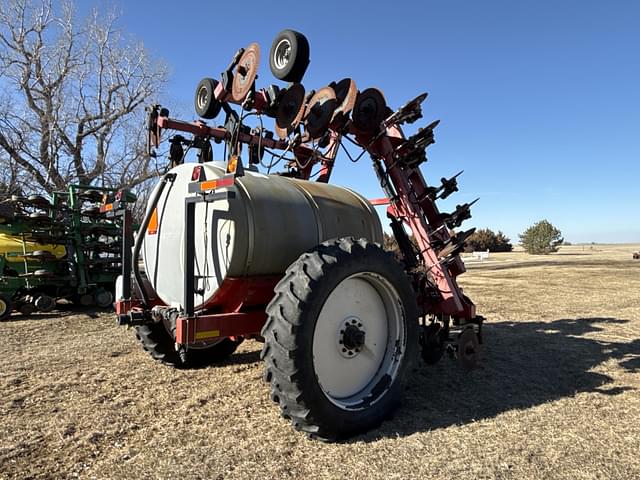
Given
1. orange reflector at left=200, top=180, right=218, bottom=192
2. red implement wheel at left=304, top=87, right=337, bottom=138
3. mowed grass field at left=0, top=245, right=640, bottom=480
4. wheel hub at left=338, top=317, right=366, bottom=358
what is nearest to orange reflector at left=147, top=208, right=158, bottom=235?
orange reflector at left=200, top=180, right=218, bottom=192

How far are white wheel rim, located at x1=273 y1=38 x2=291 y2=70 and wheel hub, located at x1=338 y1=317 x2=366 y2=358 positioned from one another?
8.02ft

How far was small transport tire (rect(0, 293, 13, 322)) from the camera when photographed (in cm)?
935

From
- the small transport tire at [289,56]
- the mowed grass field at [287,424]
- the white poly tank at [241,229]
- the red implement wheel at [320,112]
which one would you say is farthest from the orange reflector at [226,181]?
the mowed grass field at [287,424]

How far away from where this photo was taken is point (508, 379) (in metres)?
5.14

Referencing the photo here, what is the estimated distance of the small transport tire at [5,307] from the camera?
9352 millimetres

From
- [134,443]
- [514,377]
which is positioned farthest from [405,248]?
[134,443]

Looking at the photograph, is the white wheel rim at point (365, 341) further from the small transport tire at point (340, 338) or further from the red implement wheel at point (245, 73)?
the red implement wheel at point (245, 73)

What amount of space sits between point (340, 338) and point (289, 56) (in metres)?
2.58

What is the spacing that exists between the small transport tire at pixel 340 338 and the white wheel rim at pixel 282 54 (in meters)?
1.84

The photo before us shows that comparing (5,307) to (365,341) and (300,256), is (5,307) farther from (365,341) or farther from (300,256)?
(365,341)

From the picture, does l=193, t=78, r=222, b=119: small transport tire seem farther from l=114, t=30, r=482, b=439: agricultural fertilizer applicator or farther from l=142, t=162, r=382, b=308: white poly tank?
l=142, t=162, r=382, b=308: white poly tank

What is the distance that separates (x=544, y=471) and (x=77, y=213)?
10315mm

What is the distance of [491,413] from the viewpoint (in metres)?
4.11

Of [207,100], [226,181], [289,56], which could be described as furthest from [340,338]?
[207,100]
